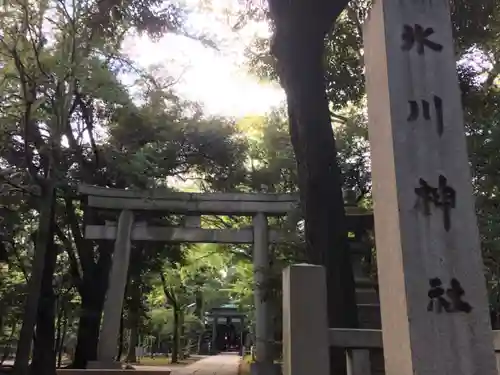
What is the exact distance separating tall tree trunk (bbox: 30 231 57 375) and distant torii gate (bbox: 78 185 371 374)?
3.74ft

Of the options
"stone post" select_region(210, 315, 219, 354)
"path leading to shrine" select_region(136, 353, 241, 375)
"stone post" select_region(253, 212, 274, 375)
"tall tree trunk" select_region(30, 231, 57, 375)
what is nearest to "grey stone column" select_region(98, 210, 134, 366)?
"tall tree trunk" select_region(30, 231, 57, 375)

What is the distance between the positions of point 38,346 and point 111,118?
577cm

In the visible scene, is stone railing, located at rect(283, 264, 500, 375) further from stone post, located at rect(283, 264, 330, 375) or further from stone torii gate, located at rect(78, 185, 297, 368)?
stone torii gate, located at rect(78, 185, 297, 368)

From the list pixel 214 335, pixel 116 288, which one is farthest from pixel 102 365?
pixel 214 335

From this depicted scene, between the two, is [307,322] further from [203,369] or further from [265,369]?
[203,369]

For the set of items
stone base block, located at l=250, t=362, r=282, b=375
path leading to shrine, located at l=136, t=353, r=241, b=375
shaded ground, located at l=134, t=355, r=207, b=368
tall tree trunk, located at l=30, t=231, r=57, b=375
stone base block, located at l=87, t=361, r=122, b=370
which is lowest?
shaded ground, located at l=134, t=355, r=207, b=368

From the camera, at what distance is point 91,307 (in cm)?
1321

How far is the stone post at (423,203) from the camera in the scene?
274 cm

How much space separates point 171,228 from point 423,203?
9.66 meters

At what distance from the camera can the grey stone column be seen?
11.1 metres

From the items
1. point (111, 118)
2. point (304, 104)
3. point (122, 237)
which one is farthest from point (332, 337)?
point (111, 118)

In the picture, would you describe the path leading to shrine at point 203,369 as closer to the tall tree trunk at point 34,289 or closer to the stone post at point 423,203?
the tall tree trunk at point 34,289

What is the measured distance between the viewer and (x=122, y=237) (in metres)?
11.7

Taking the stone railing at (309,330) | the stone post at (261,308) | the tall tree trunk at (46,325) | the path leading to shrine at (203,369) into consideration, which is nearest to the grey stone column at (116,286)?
the tall tree trunk at (46,325)
